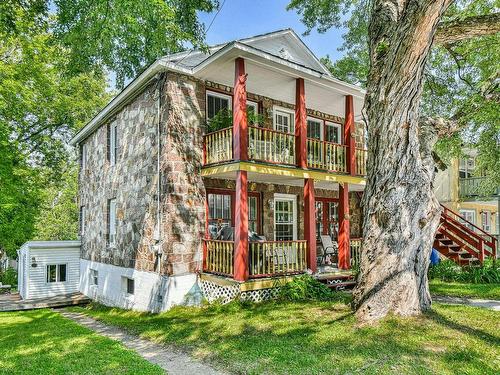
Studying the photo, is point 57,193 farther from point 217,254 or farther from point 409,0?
point 409,0

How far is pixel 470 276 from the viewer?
1132 cm

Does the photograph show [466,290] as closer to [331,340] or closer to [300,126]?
[331,340]

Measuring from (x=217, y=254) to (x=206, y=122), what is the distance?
3658 mm

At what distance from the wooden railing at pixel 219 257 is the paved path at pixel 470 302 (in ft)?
16.2

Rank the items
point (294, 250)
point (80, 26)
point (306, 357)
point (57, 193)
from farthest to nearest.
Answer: point (57, 193)
point (294, 250)
point (80, 26)
point (306, 357)

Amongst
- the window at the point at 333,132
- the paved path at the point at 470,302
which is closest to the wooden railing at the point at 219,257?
the paved path at the point at 470,302

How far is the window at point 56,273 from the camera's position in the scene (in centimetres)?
1594

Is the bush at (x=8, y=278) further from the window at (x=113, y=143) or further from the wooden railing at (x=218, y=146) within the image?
the wooden railing at (x=218, y=146)

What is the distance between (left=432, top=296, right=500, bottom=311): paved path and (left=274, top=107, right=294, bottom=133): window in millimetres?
6634

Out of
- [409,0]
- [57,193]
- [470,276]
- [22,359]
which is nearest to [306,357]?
[22,359]

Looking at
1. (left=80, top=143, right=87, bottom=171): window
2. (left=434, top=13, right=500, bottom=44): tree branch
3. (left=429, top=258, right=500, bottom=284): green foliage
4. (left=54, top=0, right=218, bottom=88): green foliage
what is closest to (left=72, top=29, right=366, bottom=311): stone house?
(left=54, top=0, right=218, bottom=88): green foliage

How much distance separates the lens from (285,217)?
12359mm

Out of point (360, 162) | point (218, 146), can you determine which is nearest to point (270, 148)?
point (218, 146)

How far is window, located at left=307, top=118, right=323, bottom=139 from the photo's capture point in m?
13.3
